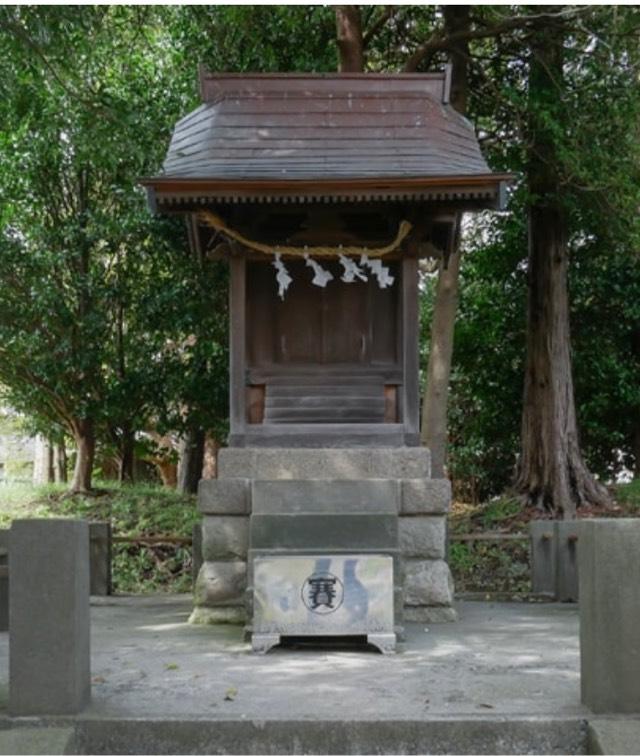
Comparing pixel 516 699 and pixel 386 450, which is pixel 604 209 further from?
pixel 516 699

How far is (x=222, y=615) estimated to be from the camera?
8.27 metres

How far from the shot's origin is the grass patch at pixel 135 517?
1399cm

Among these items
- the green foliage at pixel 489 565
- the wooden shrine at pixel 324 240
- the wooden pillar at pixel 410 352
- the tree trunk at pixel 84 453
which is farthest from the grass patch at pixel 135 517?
the wooden pillar at pixel 410 352

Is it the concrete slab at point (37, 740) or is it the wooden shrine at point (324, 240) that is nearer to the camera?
the concrete slab at point (37, 740)

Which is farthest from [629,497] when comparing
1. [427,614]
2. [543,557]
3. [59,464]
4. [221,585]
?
[59,464]

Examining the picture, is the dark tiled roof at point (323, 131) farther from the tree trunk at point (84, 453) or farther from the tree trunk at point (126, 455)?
the tree trunk at point (126, 455)

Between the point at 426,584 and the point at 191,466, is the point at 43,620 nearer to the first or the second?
the point at 426,584

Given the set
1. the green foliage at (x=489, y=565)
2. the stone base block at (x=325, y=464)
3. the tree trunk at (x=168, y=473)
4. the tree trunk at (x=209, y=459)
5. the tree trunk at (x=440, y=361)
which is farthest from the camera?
the tree trunk at (x=168, y=473)

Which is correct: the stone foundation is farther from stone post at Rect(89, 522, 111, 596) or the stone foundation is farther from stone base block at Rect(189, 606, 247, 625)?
stone post at Rect(89, 522, 111, 596)

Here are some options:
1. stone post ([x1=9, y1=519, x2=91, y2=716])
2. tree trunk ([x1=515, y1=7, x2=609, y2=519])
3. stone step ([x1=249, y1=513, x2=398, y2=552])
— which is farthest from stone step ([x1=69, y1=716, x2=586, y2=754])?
tree trunk ([x1=515, y1=7, x2=609, y2=519])

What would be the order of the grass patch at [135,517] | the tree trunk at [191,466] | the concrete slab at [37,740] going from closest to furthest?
the concrete slab at [37,740]
the grass patch at [135,517]
the tree trunk at [191,466]

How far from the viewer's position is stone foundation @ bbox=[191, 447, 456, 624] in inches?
326

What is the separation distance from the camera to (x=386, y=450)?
28.4 ft

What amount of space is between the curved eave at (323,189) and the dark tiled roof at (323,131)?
0.18 ft
